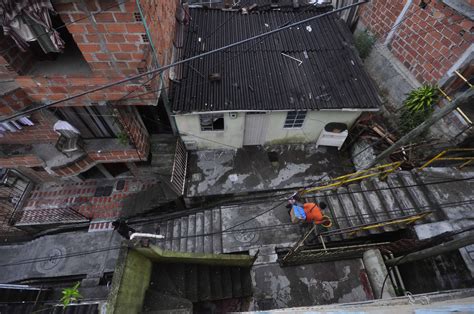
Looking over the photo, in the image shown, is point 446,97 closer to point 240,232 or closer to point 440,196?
point 440,196

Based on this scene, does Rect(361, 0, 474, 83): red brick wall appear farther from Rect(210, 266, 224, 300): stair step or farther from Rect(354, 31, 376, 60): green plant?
Rect(210, 266, 224, 300): stair step

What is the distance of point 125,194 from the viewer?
42.3 feet

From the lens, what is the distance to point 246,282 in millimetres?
8258

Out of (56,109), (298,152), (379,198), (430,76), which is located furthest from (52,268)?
(430,76)

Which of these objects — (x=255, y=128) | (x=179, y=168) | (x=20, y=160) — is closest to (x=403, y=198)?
(x=255, y=128)

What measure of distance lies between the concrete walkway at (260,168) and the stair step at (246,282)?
3.81 metres

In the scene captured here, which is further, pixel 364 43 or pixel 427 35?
pixel 364 43

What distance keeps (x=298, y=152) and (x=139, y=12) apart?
9400 millimetres

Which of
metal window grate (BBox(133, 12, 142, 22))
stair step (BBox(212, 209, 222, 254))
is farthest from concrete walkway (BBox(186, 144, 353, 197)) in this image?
metal window grate (BBox(133, 12, 142, 22))

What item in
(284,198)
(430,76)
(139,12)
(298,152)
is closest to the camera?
(139,12)

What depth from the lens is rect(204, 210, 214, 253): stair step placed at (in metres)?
10.2

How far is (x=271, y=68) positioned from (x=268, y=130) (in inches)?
113

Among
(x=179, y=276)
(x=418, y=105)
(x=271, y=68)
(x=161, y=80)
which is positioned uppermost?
(x=271, y=68)

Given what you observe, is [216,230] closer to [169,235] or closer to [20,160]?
[169,235]
